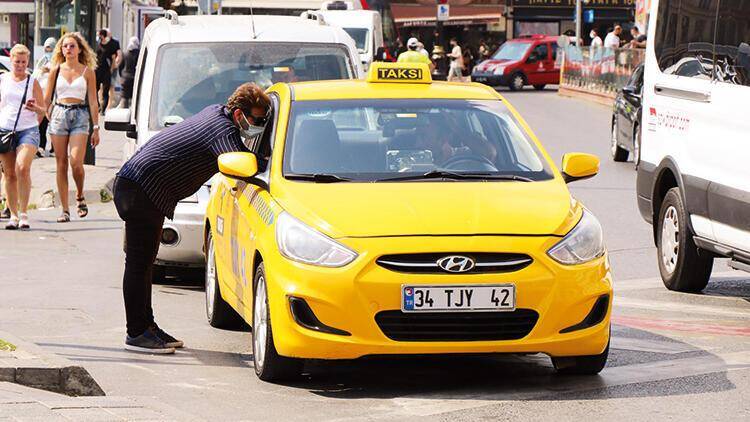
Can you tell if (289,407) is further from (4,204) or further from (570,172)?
(4,204)

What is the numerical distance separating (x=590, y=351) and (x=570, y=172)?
1.18 meters

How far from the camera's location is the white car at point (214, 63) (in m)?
12.7

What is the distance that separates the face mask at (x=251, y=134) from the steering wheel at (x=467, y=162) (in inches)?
45.6

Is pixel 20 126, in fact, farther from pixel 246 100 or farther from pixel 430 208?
pixel 430 208

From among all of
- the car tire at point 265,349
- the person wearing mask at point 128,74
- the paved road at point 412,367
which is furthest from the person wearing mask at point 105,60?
the car tire at point 265,349

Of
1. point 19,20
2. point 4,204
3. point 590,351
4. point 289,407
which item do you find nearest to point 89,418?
point 289,407

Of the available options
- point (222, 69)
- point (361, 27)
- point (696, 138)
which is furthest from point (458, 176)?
point (361, 27)

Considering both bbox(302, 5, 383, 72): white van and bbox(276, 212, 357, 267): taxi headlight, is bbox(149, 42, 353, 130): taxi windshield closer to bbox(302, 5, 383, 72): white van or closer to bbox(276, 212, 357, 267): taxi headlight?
bbox(276, 212, 357, 267): taxi headlight

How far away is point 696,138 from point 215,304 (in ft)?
11.3

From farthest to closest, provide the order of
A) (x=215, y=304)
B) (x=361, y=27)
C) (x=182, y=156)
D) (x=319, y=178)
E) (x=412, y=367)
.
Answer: (x=361, y=27), (x=215, y=304), (x=182, y=156), (x=412, y=367), (x=319, y=178)

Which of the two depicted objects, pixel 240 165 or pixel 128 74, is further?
pixel 128 74

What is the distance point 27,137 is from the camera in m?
16.4

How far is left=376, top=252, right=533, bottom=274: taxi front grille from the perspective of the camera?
7652mm

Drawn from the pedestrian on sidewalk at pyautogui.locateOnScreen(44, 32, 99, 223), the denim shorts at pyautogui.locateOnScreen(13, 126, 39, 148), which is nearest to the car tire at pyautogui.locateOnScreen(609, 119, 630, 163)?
the pedestrian on sidewalk at pyautogui.locateOnScreen(44, 32, 99, 223)
